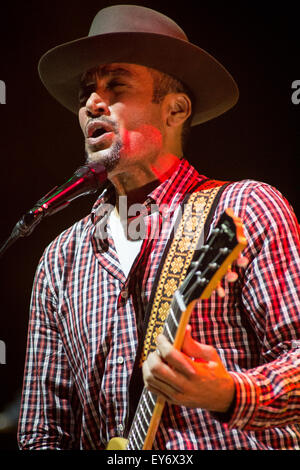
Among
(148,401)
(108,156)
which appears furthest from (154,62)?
(148,401)

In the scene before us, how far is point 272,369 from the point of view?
4.84 ft

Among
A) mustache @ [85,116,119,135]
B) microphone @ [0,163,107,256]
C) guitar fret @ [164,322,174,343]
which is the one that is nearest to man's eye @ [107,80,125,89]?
mustache @ [85,116,119,135]

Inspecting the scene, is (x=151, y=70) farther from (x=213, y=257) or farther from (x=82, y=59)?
(x=213, y=257)

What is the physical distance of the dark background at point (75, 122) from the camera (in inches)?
92.2

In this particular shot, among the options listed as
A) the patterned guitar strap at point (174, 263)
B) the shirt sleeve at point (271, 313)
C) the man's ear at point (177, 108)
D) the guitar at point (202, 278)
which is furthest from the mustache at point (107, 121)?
the guitar at point (202, 278)

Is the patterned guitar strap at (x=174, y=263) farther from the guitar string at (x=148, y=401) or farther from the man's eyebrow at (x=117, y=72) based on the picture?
the man's eyebrow at (x=117, y=72)

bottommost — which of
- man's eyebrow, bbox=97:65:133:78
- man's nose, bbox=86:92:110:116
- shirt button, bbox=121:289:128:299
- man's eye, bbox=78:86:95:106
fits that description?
shirt button, bbox=121:289:128:299

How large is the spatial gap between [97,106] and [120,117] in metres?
0.09

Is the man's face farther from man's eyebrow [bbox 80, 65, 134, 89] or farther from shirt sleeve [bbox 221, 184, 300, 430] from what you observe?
shirt sleeve [bbox 221, 184, 300, 430]

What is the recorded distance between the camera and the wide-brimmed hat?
6.58ft

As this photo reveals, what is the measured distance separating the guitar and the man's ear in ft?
2.91

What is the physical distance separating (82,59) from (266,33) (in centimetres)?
82

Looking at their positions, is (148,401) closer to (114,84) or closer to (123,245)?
(123,245)

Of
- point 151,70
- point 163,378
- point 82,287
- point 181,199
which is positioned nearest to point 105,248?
point 82,287
